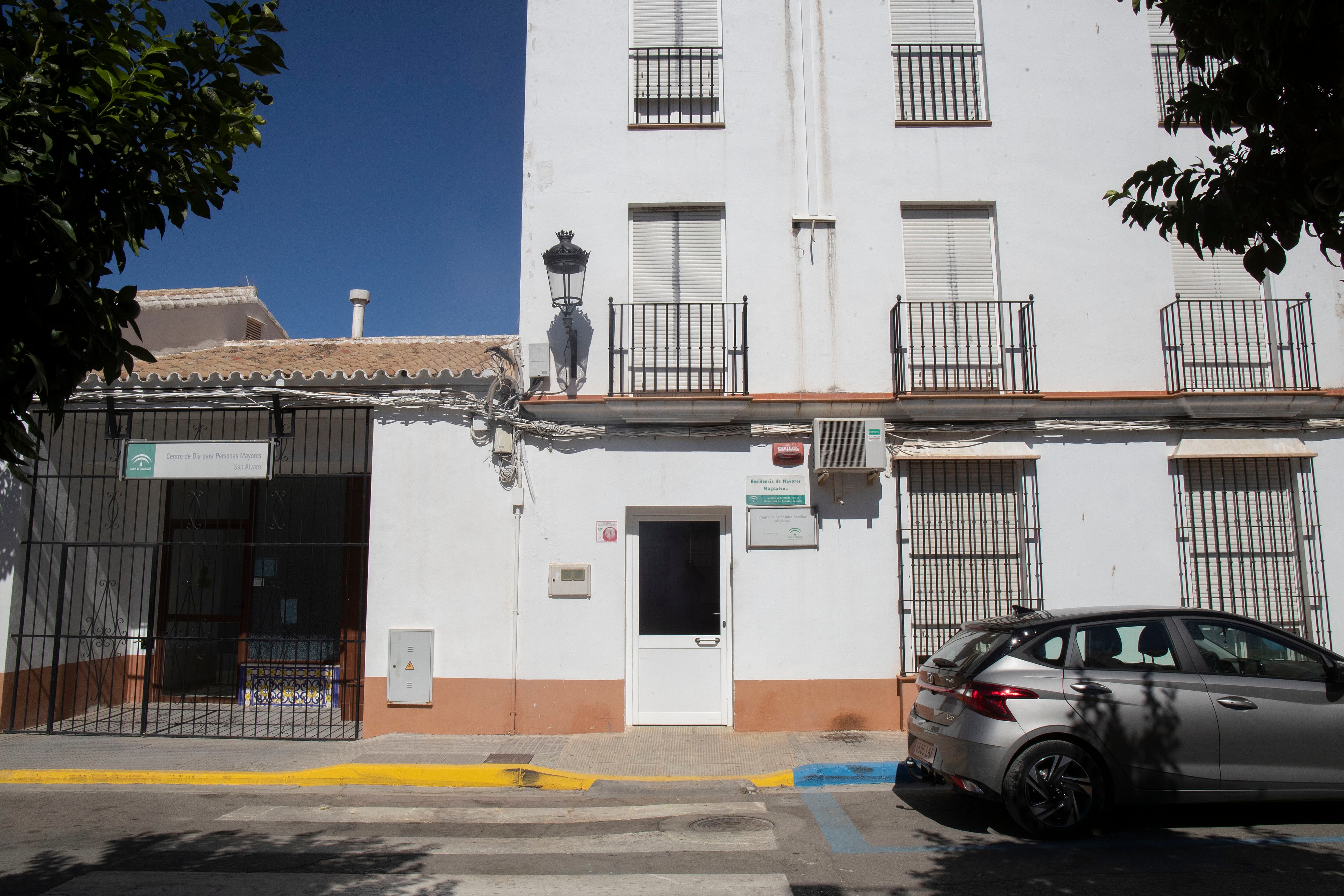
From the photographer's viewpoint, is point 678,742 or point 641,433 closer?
point 678,742

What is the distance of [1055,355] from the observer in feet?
31.0

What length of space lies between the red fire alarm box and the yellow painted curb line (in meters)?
3.06

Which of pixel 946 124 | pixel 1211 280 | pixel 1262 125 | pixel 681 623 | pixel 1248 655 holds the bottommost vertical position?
pixel 1248 655

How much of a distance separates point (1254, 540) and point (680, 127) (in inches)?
296

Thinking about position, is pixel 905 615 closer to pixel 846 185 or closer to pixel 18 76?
pixel 846 185

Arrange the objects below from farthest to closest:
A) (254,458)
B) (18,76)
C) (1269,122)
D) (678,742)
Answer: (254,458), (678,742), (1269,122), (18,76)

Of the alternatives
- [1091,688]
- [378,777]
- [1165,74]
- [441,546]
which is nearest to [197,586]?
[441,546]

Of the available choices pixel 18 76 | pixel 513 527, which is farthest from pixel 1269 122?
pixel 513 527

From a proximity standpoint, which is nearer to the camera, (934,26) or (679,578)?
(679,578)

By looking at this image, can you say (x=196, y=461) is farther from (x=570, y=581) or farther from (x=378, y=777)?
(x=570, y=581)

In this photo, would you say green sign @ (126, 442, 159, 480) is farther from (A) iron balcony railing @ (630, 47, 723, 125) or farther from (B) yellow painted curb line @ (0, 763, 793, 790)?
(A) iron balcony railing @ (630, 47, 723, 125)

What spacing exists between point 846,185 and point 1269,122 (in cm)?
609

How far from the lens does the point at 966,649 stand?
6402 millimetres

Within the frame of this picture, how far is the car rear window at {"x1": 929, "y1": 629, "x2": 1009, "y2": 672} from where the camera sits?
6125 millimetres
